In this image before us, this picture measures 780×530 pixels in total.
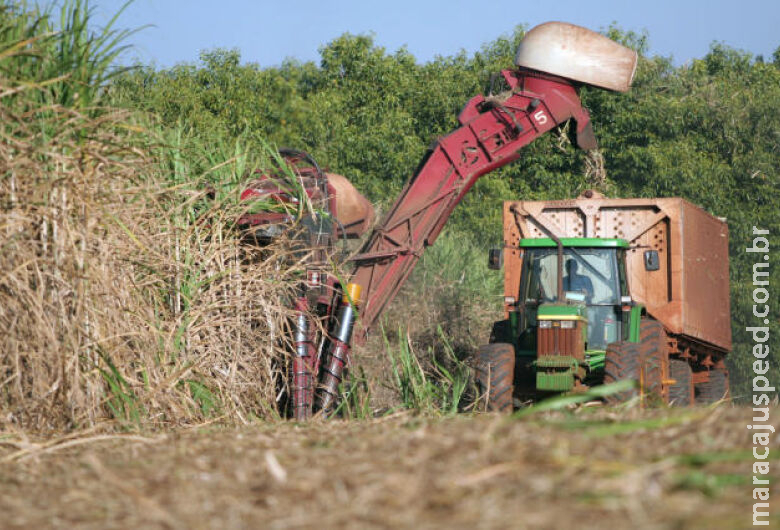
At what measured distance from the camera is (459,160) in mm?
12219

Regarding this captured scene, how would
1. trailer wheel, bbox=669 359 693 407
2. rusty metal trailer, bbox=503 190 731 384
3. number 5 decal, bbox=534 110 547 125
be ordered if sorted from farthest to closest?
rusty metal trailer, bbox=503 190 731 384 → number 5 decal, bbox=534 110 547 125 → trailer wheel, bbox=669 359 693 407

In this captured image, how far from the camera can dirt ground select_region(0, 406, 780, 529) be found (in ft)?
8.99

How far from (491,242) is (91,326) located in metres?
18.4

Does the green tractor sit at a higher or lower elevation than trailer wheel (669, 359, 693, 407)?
higher

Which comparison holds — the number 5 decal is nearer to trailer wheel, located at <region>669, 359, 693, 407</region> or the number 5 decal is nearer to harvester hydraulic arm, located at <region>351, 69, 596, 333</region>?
harvester hydraulic arm, located at <region>351, 69, 596, 333</region>

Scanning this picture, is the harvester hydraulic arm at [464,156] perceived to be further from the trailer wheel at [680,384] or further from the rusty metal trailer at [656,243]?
the trailer wheel at [680,384]

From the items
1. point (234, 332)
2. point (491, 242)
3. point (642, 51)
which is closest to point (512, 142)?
point (234, 332)

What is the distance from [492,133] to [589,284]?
2.31 meters

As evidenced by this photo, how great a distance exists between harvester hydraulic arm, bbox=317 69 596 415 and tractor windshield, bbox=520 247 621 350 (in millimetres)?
1501

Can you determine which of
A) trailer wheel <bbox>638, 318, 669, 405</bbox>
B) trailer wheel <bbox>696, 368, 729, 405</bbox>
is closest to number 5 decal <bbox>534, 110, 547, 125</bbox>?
trailer wheel <bbox>638, 318, 669, 405</bbox>

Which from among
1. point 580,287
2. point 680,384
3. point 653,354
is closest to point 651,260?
point 580,287

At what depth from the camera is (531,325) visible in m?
11.1

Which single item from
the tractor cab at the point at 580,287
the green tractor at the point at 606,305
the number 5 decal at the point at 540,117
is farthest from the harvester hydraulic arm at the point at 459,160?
the tractor cab at the point at 580,287

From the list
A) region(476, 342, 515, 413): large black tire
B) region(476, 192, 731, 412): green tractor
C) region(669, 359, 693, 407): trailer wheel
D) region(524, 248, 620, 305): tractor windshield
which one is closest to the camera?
region(476, 342, 515, 413): large black tire
